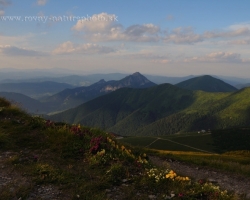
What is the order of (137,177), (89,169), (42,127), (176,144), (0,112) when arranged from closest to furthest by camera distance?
(137,177) < (89,169) < (42,127) < (0,112) < (176,144)

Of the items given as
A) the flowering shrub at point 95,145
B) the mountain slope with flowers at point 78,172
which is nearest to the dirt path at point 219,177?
the mountain slope with flowers at point 78,172

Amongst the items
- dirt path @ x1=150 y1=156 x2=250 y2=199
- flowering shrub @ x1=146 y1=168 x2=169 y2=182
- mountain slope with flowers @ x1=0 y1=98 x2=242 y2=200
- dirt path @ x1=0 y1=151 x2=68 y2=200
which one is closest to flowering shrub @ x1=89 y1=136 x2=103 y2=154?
mountain slope with flowers @ x1=0 y1=98 x2=242 y2=200

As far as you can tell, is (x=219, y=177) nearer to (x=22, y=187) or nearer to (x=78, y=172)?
(x=78, y=172)

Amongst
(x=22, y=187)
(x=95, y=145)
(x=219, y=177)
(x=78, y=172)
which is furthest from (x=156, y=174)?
(x=219, y=177)

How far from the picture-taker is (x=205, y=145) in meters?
157

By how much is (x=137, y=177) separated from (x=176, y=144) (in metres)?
142

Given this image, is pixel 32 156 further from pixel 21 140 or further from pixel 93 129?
pixel 93 129

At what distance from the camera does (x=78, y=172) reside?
11.0m

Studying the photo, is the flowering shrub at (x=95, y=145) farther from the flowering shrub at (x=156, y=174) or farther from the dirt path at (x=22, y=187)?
the dirt path at (x=22, y=187)

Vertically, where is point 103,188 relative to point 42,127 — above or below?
below

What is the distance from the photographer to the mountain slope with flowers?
919cm

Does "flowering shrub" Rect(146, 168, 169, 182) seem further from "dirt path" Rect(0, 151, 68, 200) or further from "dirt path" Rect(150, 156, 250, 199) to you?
"dirt path" Rect(0, 151, 68, 200)

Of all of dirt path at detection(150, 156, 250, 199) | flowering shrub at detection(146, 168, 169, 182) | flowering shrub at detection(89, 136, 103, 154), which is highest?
flowering shrub at detection(89, 136, 103, 154)

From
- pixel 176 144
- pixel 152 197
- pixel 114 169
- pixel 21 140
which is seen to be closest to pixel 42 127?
pixel 21 140
